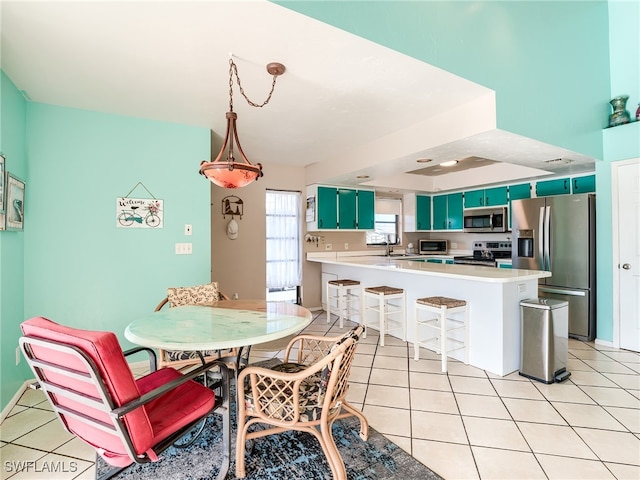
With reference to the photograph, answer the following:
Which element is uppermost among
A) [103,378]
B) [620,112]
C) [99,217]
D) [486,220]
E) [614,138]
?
[620,112]

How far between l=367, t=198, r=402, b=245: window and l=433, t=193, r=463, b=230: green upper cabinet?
0.72 m

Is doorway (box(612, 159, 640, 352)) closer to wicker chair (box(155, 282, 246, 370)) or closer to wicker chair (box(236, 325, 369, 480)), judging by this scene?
wicker chair (box(236, 325, 369, 480))

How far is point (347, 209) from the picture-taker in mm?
5496

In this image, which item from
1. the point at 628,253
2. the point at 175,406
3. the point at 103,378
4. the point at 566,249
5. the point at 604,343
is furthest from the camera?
the point at 566,249

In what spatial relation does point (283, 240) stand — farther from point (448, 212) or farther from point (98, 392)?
point (98, 392)

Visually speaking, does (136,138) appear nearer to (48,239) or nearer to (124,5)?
(48,239)

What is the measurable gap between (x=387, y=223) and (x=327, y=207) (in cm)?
181

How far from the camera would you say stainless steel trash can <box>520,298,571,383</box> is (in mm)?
2691

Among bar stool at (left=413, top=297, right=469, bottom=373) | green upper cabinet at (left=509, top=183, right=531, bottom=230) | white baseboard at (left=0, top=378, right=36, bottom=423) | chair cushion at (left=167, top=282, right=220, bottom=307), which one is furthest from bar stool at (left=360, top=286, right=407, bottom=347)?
white baseboard at (left=0, top=378, right=36, bottom=423)

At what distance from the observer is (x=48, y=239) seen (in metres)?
2.76

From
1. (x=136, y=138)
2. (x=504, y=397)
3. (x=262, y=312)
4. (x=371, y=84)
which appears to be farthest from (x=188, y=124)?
(x=504, y=397)

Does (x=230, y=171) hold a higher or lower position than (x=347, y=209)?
lower

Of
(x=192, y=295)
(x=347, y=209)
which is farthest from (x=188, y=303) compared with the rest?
(x=347, y=209)

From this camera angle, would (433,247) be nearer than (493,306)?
No
